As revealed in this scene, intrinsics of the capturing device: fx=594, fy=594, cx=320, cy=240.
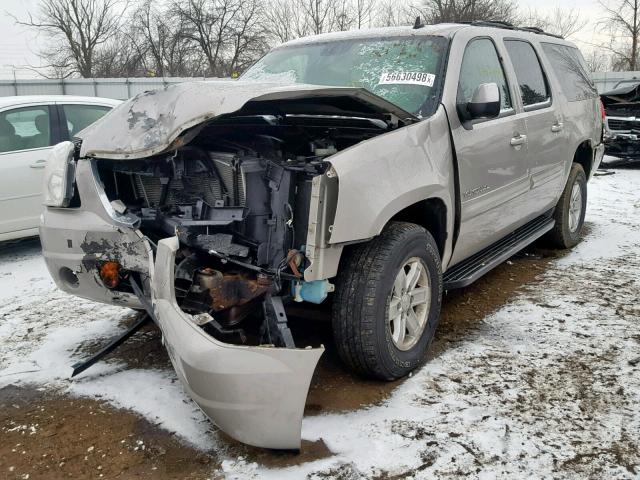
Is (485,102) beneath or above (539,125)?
above

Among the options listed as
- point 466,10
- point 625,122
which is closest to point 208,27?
point 466,10

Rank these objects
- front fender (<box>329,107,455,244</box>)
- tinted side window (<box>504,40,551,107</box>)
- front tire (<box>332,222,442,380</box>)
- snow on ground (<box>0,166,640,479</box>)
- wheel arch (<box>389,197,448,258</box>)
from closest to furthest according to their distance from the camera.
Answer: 1. snow on ground (<box>0,166,640,479</box>)
2. front fender (<box>329,107,455,244</box>)
3. front tire (<box>332,222,442,380</box>)
4. wheel arch (<box>389,197,448,258</box>)
5. tinted side window (<box>504,40,551,107</box>)

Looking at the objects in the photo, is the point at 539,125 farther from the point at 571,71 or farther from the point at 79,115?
the point at 79,115

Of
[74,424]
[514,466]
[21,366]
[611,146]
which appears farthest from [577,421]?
[611,146]

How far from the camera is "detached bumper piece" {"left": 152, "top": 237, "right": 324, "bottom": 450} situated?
2305 mm

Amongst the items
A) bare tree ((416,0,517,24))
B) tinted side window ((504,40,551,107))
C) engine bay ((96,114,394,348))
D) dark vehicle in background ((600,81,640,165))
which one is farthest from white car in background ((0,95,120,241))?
bare tree ((416,0,517,24))

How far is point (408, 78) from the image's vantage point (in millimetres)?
3621

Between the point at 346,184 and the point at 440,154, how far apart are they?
3.00 ft

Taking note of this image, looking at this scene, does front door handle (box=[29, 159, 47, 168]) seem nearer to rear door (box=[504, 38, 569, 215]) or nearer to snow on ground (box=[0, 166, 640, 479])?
snow on ground (box=[0, 166, 640, 479])

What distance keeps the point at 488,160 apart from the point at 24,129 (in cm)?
445

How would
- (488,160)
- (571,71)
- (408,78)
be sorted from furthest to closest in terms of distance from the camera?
(571,71), (488,160), (408,78)

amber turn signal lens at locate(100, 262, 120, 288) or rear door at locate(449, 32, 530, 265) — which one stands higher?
rear door at locate(449, 32, 530, 265)

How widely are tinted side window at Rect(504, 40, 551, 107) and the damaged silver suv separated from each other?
0.64m

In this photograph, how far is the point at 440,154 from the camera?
3.28m
